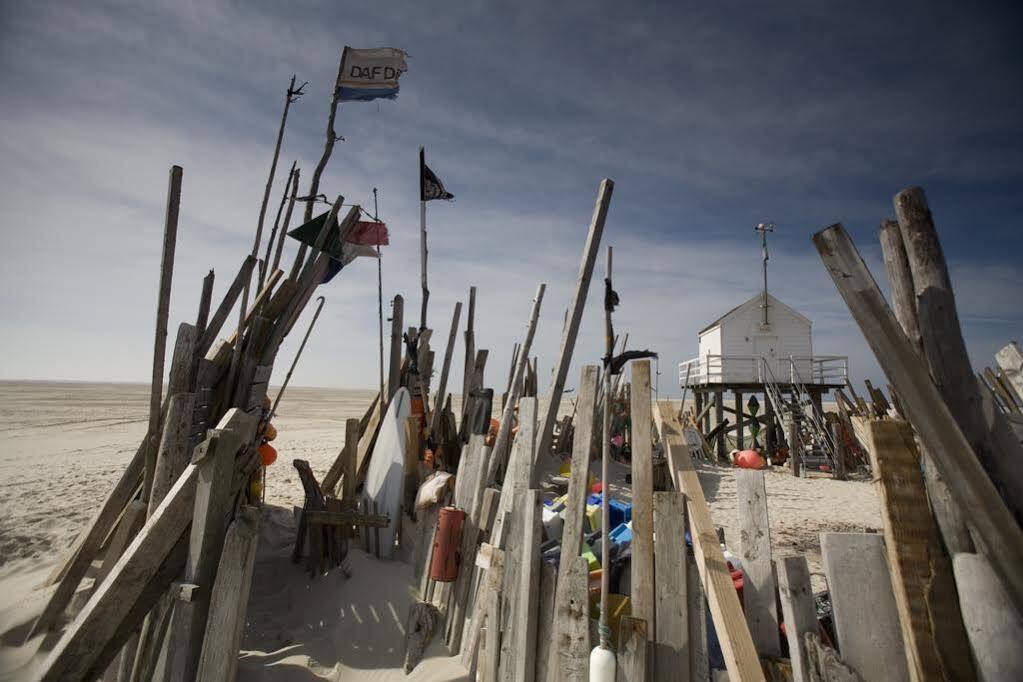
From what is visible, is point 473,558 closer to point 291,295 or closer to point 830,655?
point 830,655

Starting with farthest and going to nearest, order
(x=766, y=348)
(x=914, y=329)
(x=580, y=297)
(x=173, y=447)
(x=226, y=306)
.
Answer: (x=766, y=348) → (x=226, y=306) → (x=580, y=297) → (x=173, y=447) → (x=914, y=329)

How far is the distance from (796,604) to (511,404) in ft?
11.1

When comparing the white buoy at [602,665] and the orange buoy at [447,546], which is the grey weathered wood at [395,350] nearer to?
the orange buoy at [447,546]

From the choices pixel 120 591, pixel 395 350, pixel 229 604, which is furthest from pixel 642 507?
pixel 395 350

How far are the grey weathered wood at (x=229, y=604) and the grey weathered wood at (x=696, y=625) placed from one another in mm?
2049

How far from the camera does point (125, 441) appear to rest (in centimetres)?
1562

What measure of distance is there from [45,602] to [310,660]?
234cm

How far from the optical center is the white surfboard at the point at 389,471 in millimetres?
5191

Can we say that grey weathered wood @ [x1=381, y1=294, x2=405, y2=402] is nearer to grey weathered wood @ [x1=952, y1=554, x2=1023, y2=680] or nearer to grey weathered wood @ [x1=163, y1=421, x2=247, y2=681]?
grey weathered wood @ [x1=163, y1=421, x2=247, y2=681]

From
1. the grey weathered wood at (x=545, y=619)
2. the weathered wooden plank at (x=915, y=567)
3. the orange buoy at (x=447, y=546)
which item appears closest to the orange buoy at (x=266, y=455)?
the orange buoy at (x=447, y=546)

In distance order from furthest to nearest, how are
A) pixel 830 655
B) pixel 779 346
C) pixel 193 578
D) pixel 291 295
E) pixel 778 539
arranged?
pixel 779 346
pixel 778 539
pixel 291 295
pixel 193 578
pixel 830 655

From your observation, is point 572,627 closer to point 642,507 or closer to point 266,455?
point 642,507

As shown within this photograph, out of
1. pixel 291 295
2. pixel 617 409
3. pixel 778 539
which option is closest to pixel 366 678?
pixel 291 295

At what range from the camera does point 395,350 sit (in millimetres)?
6898
